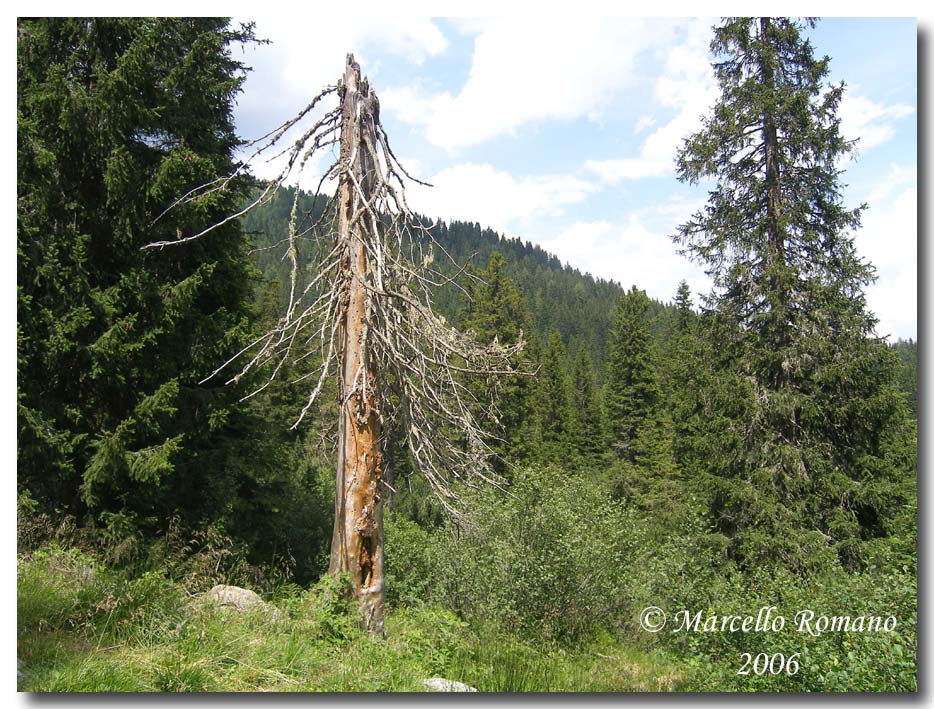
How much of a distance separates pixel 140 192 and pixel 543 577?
669 cm

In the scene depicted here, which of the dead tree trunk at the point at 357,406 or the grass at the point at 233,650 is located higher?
the dead tree trunk at the point at 357,406

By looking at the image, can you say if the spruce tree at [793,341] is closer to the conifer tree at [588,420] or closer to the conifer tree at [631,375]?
the conifer tree at [631,375]

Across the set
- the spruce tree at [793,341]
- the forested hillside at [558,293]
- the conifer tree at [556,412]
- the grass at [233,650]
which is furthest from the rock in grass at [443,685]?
the forested hillside at [558,293]

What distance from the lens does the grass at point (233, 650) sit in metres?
3.43

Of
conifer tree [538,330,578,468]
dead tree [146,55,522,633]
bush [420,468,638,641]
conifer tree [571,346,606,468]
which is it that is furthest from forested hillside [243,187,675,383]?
dead tree [146,55,522,633]

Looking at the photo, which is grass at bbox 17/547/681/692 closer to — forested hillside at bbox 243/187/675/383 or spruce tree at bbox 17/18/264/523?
spruce tree at bbox 17/18/264/523

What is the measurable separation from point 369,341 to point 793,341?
23.8ft

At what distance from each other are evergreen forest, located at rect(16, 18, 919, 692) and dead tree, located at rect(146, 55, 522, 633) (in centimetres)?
20

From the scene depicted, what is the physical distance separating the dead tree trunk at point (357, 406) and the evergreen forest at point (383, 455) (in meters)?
0.25

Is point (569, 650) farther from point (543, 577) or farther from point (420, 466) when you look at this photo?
point (420, 466)

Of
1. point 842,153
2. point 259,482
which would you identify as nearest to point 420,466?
point 259,482

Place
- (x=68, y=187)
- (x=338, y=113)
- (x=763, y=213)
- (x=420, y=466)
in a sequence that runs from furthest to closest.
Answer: (x=763, y=213) → (x=68, y=187) → (x=338, y=113) → (x=420, y=466)

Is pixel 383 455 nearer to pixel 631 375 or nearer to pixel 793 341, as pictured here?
pixel 793 341

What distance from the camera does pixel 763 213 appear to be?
30.1 feet
